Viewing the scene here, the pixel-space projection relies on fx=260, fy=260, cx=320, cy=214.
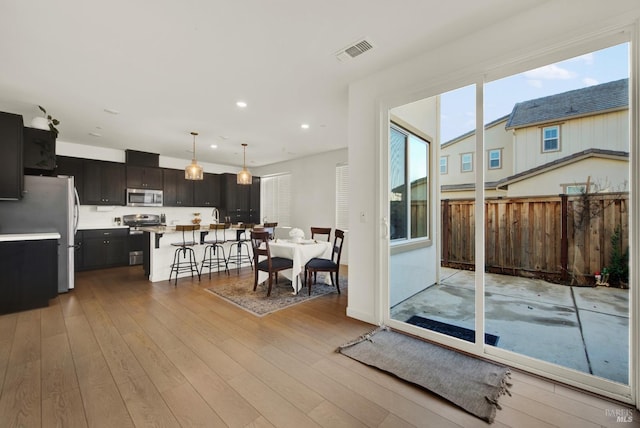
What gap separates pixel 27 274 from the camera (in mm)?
3264

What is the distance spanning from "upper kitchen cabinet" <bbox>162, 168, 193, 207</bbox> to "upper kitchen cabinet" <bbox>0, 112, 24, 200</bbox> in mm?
3172

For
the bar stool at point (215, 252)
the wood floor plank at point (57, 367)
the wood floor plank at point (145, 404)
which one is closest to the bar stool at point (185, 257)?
the bar stool at point (215, 252)

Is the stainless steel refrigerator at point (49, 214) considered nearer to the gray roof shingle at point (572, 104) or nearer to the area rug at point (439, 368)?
the area rug at point (439, 368)

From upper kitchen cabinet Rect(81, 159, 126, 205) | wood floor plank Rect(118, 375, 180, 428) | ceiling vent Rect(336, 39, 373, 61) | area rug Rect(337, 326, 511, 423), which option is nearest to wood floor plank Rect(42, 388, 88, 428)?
wood floor plank Rect(118, 375, 180, 428)

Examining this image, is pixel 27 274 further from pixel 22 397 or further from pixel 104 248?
pixel 104 248

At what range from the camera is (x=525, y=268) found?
8.03 feet

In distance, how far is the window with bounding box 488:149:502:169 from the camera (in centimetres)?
235

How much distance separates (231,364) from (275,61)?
9.34 feet

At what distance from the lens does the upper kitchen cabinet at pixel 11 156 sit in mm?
3396

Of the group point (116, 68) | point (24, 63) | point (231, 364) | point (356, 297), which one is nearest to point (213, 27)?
point (116, 68)

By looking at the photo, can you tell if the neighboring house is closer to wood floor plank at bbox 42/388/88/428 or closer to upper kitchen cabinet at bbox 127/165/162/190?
wood floor plank at bbox 42/388/88/428

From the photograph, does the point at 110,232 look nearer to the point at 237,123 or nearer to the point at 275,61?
the point at 237,123

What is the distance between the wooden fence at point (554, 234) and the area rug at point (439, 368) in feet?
2.80

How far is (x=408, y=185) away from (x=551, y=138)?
144 cm
